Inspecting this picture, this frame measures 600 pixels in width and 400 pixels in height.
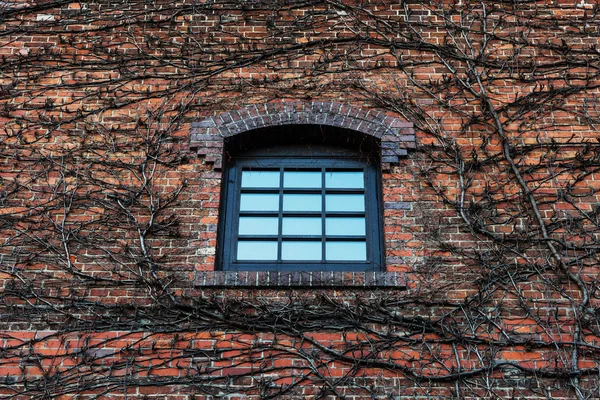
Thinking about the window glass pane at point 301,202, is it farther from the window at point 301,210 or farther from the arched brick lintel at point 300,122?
the arched brick lintel at point 300,122

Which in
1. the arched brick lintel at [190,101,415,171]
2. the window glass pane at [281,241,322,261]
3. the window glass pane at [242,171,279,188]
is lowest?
the window glass pane at [281,241,322,261]

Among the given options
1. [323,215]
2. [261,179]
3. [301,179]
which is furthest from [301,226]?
[261,179]

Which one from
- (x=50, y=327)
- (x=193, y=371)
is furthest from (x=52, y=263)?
Answer: (x=193, y=371)

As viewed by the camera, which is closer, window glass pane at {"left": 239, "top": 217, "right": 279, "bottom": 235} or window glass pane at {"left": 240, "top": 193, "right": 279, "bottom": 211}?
window glass pane at {"left": 239, "top": 217, "right": 279, "bottom": 235}

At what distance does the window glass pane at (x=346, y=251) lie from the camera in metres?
6.49

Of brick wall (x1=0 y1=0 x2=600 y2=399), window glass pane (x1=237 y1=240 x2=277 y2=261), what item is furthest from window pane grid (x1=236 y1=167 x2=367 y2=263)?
brick wall (x1=0 y1=0 x2=600 y2=399)

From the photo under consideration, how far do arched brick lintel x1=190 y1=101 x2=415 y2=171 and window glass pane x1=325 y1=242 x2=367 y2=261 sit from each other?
Answer: 0.88 m

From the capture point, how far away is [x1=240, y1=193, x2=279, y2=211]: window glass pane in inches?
269

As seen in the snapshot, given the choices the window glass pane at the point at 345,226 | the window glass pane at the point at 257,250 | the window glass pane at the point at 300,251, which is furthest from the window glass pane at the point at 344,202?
the window glass pane at the point at 257,250

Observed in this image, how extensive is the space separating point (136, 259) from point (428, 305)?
247 centimetres

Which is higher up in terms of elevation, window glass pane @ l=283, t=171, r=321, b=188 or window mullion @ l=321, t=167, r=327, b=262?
window glass pane @ l=283, t=171, r=321, b=188

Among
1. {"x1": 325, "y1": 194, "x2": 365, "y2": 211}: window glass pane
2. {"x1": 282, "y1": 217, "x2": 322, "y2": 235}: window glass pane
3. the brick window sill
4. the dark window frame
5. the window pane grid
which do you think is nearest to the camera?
the brick window sill

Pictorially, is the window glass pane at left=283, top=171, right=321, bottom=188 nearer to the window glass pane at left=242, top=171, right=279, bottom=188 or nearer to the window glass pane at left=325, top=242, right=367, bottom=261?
the window glass pane at left=242, top=171, right=279, bottom=188

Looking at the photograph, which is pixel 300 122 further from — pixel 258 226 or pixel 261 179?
pixel 258 226
